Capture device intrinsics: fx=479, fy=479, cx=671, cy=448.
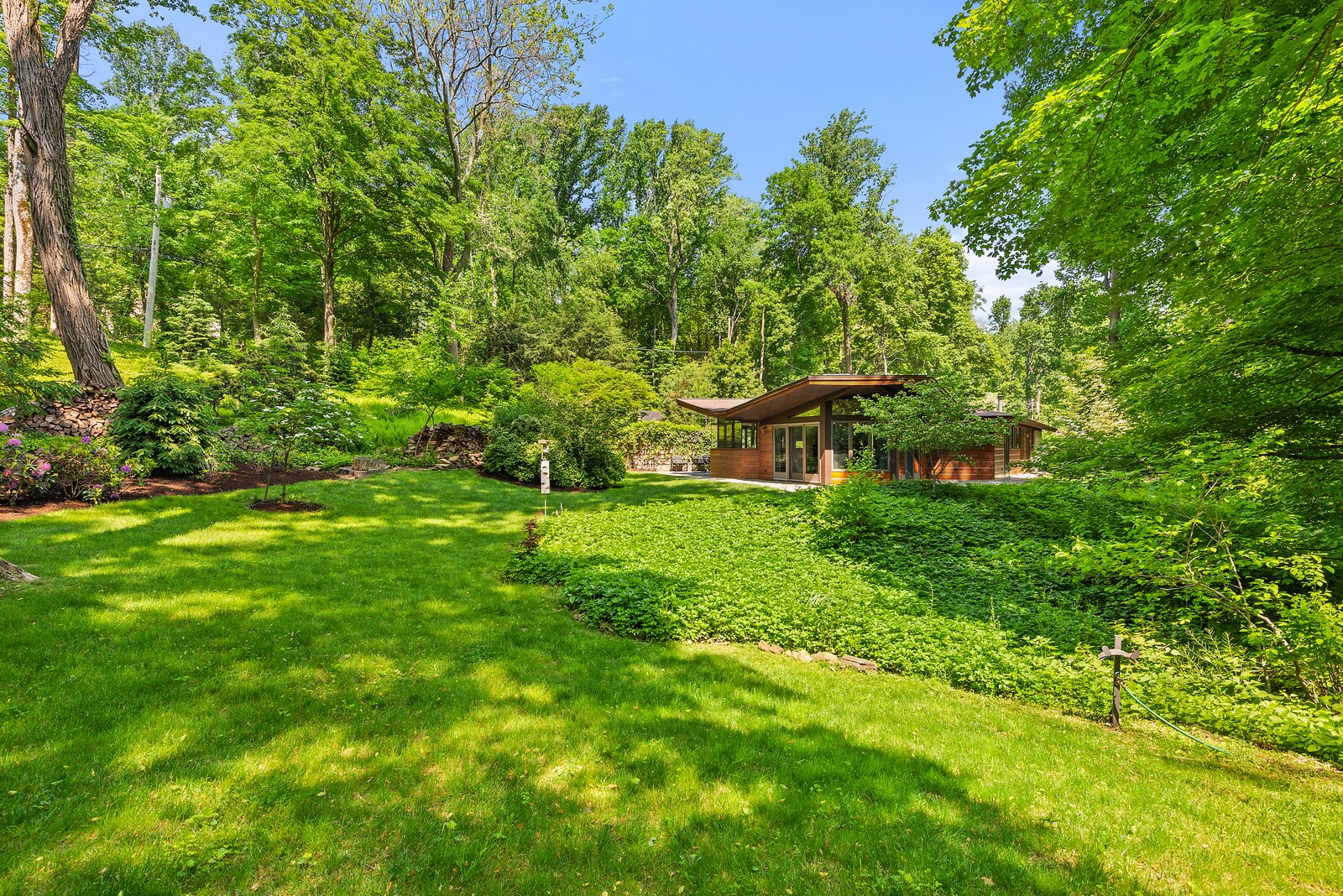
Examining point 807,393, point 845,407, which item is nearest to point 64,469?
point 807,393

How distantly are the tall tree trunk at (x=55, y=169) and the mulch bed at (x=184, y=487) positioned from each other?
2876 mm

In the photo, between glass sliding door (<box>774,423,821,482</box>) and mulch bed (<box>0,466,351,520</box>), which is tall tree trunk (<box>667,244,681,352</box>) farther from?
mulch bed (<box>0,466,351,520</box>)

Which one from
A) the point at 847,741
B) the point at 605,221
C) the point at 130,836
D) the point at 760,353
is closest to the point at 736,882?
the point at 847,741

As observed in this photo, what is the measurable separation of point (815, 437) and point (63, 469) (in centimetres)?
1873

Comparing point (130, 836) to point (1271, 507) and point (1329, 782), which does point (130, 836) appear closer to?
point (1329, 782)

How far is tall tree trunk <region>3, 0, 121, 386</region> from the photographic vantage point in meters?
8.80

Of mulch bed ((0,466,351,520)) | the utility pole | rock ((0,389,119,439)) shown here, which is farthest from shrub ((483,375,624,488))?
the utility pole

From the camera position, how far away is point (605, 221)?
4016cm

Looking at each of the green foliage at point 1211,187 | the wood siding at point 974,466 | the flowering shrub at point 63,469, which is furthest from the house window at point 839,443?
the flowering shrub at point 63,469

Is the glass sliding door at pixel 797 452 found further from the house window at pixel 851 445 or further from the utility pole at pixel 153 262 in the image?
the utility pole at pixel 153 262

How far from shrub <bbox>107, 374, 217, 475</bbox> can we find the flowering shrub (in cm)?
48

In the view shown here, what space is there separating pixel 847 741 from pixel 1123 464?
24.3 ft

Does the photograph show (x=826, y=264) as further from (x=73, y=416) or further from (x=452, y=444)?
(x=73, y=416)

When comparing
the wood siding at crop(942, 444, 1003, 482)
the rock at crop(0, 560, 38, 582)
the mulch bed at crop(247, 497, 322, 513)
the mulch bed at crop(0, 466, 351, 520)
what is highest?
the wood siding at crop(942, 444, 1003, 482)
